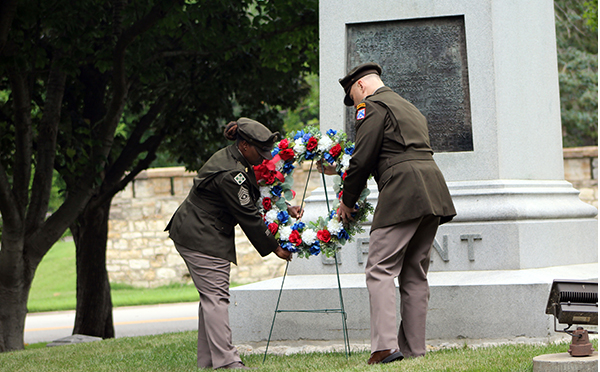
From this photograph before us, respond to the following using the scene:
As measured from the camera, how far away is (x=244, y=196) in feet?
17.2

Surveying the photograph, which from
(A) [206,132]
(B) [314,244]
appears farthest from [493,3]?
(A) [206,132]

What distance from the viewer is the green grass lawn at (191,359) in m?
4.48

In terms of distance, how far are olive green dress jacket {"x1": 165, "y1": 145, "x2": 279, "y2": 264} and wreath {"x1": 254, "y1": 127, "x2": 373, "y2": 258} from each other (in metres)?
0.13

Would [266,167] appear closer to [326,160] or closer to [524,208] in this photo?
[326,160]

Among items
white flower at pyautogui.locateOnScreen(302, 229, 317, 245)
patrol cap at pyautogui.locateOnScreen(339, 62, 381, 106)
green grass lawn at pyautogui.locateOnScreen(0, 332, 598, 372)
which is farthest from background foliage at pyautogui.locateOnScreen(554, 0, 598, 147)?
white flower at pyautogui.locateOnScreen(302, 229, 317, 245)

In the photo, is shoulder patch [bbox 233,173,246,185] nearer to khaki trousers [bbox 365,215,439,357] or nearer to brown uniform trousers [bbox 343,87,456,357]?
brown uniform trousers [bbox 343,87,456,357]

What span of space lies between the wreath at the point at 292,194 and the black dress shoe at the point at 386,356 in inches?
36.3

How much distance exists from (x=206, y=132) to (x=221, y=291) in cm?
755

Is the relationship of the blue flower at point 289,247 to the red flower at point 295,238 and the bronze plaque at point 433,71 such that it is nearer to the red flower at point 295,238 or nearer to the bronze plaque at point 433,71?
the red flower at point 295,238

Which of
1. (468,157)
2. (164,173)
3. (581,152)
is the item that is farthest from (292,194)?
(164,173)

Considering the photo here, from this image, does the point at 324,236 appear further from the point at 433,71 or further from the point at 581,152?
the point at 581,152

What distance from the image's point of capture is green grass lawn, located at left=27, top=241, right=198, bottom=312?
19.0m

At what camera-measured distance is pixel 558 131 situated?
689 cm

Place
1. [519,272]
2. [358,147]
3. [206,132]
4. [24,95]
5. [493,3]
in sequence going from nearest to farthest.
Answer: [358,147]
[519,272]
[493,3]
[24,95]
[206,132]
